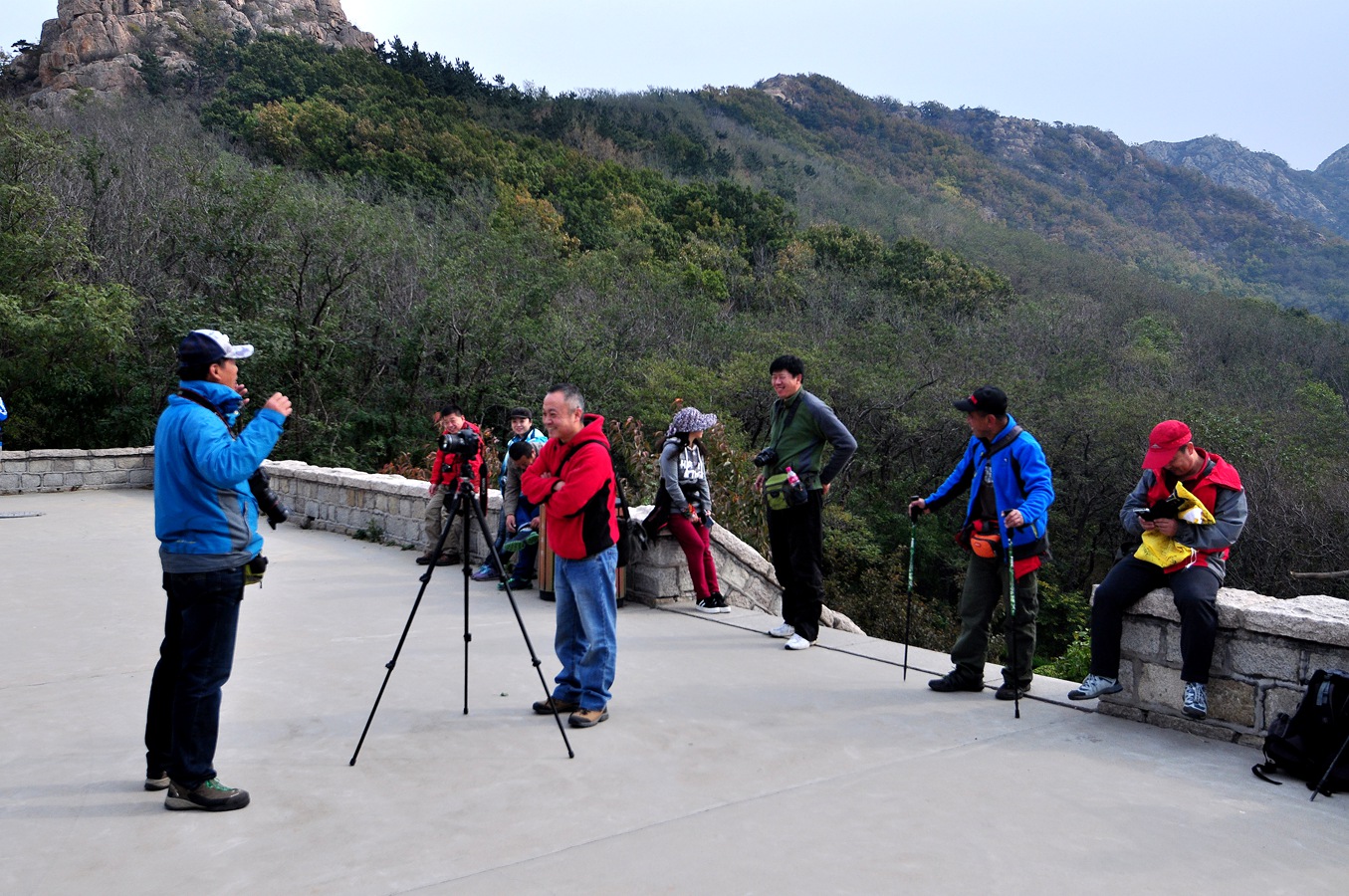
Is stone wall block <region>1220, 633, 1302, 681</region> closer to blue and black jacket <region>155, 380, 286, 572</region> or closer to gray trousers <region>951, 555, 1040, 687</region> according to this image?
gray trousers <region>951, 555, 1040, 687</region>

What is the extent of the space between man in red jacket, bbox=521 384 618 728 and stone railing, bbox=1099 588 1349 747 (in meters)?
2.56

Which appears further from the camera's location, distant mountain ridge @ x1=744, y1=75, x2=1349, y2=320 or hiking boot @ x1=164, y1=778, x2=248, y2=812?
distant mountain ridge @ x1=744, y1=75, x2=1349, y2=320

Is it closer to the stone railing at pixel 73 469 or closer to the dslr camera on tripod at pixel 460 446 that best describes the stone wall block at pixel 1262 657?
the dslr camera on tripod at pixel 460 446

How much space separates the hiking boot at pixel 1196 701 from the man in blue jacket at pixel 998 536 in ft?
2.70

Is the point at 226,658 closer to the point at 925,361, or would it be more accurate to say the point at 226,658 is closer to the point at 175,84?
the point at 925,361

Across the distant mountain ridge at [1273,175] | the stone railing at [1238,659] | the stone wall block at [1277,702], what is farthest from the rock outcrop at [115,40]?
the distant mountain ridge at [1273,175]

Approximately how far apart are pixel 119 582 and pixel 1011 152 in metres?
135

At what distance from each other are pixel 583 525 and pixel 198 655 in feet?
5.82

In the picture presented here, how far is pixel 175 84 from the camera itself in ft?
180

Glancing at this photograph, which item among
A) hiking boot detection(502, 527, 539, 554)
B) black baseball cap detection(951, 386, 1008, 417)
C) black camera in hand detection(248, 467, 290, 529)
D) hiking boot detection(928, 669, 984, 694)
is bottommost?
hiking boot detection(928, 669, 984, 694)

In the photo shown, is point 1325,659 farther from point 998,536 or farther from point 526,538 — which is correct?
point 526,538

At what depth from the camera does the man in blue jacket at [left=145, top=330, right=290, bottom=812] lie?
3.81 m

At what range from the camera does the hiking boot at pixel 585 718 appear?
16.5 ft

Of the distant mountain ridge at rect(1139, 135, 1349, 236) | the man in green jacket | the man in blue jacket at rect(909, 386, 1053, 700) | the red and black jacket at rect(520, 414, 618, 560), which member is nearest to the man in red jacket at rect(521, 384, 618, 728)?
the red and black jacket at rect(520, 414, 618, 560)
